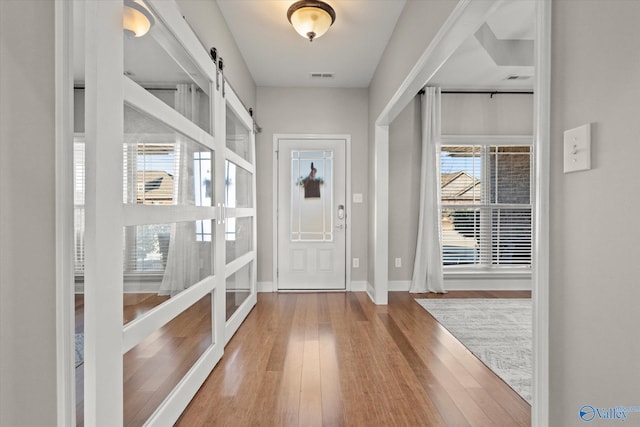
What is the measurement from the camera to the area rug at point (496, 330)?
89.6 inches

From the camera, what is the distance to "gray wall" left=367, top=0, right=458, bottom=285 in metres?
2.06

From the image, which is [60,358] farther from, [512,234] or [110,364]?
[512,234]

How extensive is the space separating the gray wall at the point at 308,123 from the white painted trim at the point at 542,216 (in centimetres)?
357

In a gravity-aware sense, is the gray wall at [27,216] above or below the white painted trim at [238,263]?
above

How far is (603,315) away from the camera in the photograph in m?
0.80

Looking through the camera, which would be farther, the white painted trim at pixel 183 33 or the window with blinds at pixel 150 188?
the white painted trim at pixel 183 33

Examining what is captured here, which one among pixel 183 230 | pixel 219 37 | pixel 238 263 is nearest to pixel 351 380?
pixel 183 230

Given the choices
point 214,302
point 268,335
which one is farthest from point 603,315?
point 268,335

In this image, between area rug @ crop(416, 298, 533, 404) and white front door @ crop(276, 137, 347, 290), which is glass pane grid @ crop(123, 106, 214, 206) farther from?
white front door @ crop(276, 137, 347, 290)

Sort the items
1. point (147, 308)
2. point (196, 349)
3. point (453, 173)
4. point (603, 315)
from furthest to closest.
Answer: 1. point (453, 173)
2. point (196, 349)
3. point (147, 308)
4. point (603, 315)

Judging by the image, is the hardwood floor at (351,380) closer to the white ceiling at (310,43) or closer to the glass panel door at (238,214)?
the glass panel door at (238,214)

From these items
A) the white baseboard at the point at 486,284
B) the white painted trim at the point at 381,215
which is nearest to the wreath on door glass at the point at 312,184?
the white painted trim at the point at 381,215

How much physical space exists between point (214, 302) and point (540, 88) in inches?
86.1

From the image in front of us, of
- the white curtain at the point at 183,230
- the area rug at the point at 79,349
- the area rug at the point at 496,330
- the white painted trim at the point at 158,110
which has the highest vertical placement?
the white painted trim at the point at 158,110
